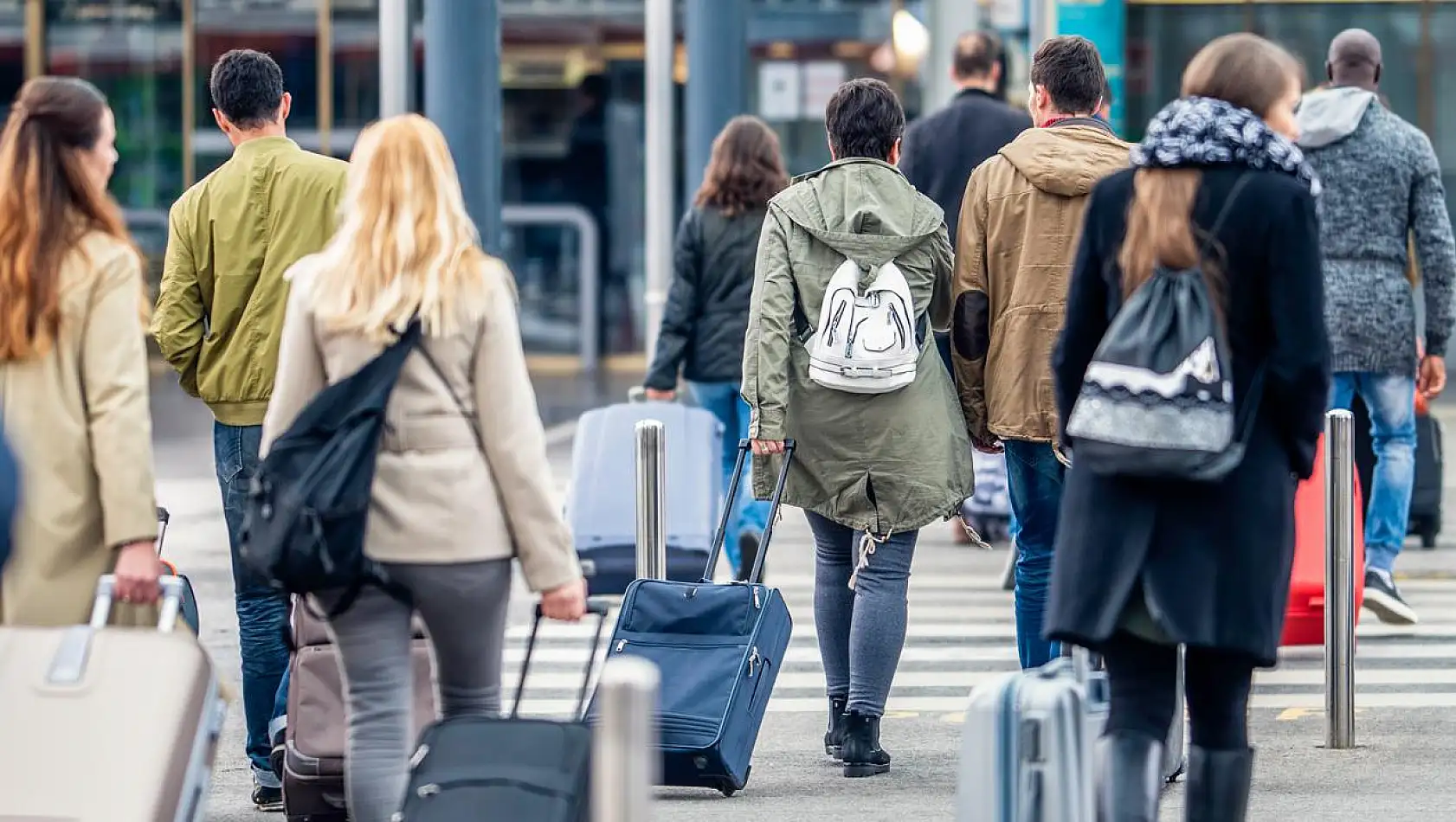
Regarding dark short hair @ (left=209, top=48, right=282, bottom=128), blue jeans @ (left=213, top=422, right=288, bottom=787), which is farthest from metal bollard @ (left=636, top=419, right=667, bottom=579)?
dark short hair @ (left=209, top=48, right=282, bottom=128)

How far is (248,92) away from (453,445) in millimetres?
1867

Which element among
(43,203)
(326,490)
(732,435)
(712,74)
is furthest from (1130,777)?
(712,74)

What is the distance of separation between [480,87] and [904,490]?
4.81 m

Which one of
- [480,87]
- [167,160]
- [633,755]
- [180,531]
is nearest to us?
[633,755]

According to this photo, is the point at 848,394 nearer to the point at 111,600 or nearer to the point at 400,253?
the point at 400,253

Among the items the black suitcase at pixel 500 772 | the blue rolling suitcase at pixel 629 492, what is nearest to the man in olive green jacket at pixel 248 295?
the black suitcase at pixel 500 772

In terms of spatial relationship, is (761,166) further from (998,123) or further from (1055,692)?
(1055,692)

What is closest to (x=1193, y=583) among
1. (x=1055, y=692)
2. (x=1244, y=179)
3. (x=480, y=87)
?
(x=1055, y=692)

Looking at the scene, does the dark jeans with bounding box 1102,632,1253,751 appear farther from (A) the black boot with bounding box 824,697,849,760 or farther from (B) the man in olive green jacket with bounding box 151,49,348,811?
(B) the man in olive green jacket with bounding box 151,49,348,811

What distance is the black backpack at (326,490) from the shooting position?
4.31 m

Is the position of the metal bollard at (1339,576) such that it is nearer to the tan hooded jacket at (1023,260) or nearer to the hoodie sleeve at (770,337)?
the tan hooded jacket at (1023,260)

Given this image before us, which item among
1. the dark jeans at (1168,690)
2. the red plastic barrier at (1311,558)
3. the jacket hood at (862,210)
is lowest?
the red plastic barrier at (1311,558)

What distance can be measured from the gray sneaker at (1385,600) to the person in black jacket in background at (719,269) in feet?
7.58

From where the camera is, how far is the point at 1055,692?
432 centimetres
